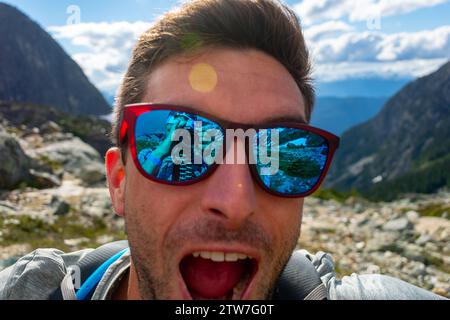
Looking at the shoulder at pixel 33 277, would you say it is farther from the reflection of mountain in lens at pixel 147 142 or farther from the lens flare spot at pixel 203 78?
the lens flare spot at pixel 203 78

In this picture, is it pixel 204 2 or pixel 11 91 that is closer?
pixel 204 2

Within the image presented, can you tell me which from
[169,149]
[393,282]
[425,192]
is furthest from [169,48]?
[425,192]

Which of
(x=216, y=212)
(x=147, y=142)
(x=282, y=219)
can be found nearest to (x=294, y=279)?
(x=282, y=219)

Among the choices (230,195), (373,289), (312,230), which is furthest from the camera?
(312,230)

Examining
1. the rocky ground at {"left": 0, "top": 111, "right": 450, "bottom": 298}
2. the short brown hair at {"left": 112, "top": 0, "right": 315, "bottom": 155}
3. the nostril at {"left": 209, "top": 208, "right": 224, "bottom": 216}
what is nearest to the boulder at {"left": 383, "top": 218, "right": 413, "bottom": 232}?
the rocky ground at {"left": 0, "top": 111, "right": 450, "bottom": 298}

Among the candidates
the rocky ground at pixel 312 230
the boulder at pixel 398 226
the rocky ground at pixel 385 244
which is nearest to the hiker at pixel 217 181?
the rocky ground at pixel 312 230

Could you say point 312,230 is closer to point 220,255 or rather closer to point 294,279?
point 294,279

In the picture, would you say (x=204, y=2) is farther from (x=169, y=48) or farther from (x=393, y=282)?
(x=393, y=282)
